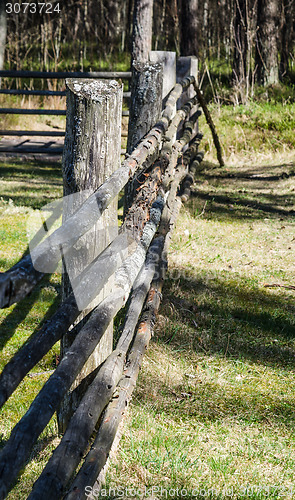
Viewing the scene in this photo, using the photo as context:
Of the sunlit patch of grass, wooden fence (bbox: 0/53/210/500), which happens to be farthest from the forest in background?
wooden fence (bbox: 0/53/210/500)

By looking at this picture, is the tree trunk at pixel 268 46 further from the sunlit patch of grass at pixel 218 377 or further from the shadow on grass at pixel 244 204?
the sunlit patch of grass at pixel 218 377

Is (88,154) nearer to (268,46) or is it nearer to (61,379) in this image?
(61,379)

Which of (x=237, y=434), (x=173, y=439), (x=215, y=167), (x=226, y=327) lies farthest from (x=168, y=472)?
(x=215, y=167)

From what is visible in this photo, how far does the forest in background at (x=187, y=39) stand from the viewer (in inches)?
430

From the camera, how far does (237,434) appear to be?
8.74ft

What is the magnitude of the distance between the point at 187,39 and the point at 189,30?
0.18m

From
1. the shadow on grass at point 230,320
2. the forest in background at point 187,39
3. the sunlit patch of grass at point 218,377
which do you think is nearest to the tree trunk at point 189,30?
the forest in background at point 187,39

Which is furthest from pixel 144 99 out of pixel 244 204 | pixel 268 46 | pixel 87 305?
pixel 268 46

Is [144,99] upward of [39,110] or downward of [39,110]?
upward

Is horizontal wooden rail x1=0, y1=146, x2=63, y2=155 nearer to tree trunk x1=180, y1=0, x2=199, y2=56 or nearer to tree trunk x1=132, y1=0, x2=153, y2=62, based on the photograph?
tree trunk x1=132, y1=0, x2=153, y2=62

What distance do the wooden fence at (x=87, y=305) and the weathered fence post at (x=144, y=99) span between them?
288 mm

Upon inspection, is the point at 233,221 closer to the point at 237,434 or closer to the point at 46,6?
the point at 237,434

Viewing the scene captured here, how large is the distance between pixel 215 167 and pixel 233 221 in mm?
2809

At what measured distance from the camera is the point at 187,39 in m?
11.3
